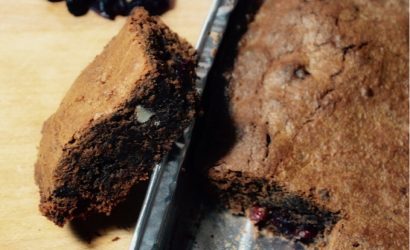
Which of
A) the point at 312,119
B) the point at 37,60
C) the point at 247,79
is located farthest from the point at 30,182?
the point at 312,119

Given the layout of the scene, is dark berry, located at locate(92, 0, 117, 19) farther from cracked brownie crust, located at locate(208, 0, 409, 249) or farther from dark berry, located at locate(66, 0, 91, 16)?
cracked brownie crust, located at locate(208, 0, 409, 249)

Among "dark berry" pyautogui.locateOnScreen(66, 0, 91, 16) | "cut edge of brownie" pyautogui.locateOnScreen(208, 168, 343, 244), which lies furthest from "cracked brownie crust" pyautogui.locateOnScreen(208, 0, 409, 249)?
"dark berry" pyautogui.locateOnScreen(66, 0, 91, 16)

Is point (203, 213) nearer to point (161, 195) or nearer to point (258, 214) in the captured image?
point (258, 214)

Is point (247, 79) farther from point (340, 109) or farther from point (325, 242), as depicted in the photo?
point (325, 242)

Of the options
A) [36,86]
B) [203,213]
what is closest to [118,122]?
[203,213]

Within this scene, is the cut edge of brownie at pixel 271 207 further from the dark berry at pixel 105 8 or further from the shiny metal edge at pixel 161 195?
the dark berry at pixel 105 8

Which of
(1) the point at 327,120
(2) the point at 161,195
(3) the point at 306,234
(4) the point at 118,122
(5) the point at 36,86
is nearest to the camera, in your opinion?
(4) the point at 118,122
